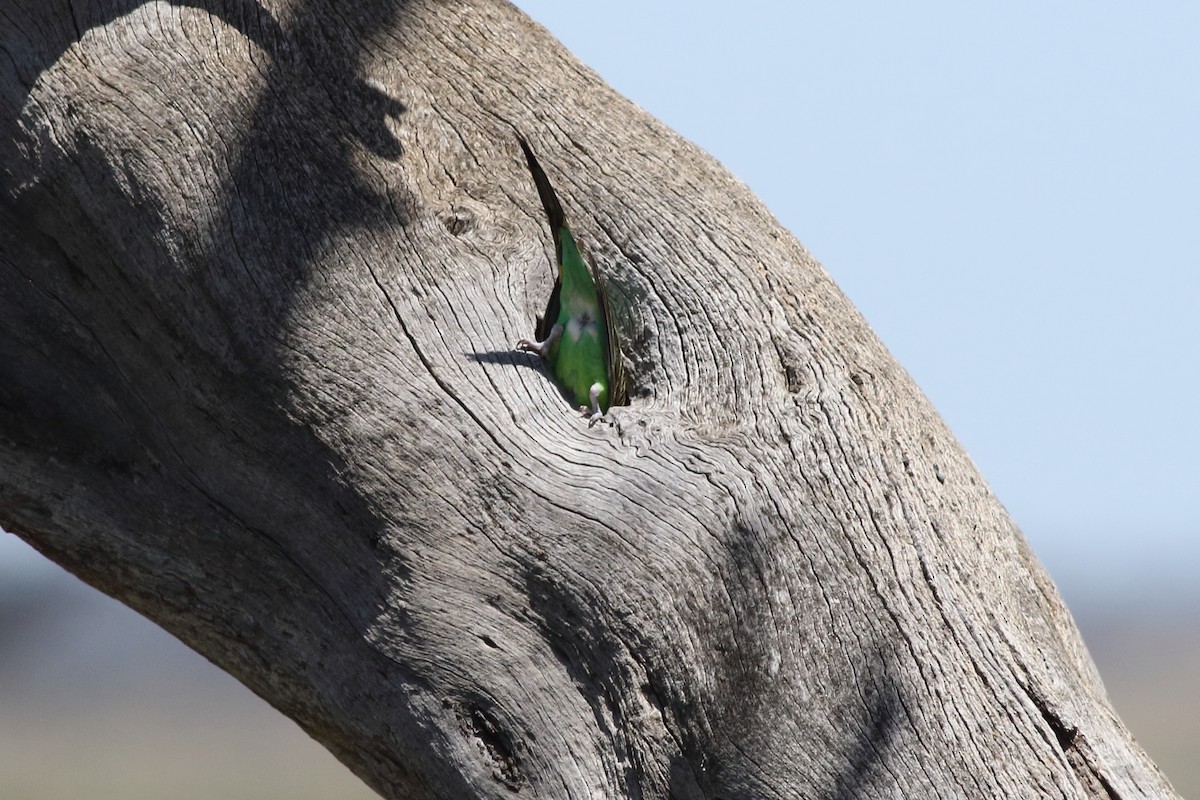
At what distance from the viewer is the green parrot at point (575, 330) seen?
2617 millimetres

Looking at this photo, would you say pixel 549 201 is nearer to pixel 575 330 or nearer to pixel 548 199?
pixel 548 199

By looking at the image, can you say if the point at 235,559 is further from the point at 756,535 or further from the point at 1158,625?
the point at 1158,625

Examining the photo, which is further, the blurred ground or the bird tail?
the blurred ground

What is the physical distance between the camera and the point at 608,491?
223 centimetres

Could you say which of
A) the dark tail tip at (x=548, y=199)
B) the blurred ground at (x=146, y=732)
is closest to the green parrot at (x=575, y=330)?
the dark tail tip at (x=548, y=199)

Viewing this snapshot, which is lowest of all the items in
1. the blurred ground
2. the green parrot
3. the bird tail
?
the green parrot

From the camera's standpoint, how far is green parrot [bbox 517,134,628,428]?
2617 mm

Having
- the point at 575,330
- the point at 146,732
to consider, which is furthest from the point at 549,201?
the point at 146,732

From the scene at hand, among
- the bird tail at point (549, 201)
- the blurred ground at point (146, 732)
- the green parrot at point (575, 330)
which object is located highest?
the blurred ground at point (146, 732)

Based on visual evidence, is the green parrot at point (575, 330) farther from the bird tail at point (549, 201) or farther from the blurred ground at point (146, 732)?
the blurred ground at point (146, 732)

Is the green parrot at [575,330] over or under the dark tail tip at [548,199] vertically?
under

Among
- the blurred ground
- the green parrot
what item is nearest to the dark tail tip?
the green parrot

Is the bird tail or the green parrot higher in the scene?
the bird tail

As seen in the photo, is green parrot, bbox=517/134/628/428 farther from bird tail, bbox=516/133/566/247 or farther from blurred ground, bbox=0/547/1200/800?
blurred ground, bbox=0/547/1200/800
